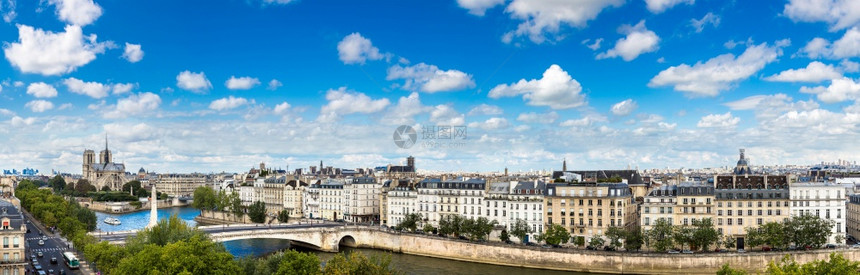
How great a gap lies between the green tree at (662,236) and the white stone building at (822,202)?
13.0 metres

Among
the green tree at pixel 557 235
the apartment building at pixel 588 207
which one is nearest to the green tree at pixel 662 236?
the apartment building at pixel 588 207

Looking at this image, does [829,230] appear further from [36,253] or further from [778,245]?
[36,253]

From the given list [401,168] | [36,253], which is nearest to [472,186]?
[36,253]

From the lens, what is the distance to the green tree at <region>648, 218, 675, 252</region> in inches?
2574

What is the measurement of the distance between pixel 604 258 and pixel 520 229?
11.0m

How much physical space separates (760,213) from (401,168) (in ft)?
286

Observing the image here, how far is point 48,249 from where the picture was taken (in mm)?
71750

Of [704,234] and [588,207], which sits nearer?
[704,234]

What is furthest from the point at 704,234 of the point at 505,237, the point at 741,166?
the point at 741,166

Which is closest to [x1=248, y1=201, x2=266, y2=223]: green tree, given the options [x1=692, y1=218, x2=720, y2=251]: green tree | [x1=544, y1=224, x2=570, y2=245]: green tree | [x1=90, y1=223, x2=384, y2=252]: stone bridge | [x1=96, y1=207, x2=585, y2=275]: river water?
[x1=96, y1=207, x2=585, y2=275]: river water

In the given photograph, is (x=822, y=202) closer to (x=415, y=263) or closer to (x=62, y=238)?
(x=415, y=263)

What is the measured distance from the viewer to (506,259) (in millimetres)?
71062

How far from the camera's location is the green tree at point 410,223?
83438mm

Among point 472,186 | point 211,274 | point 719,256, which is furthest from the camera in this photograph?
point 472,186
